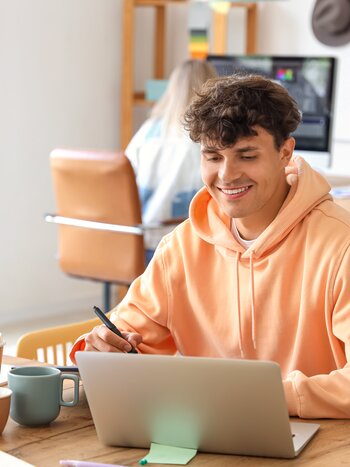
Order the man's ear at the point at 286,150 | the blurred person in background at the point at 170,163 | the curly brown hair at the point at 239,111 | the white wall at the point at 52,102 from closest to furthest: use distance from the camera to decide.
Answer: the curly brown hair at the point at 239,111 → the man's ear at the point at 286,150 → the blurred person in background at the point at 170,163 → the white wall at the point at 52,102

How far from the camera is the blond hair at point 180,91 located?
417cm

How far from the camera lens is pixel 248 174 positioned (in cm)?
173

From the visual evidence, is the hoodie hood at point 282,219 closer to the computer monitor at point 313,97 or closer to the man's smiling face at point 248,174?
the man's smiling face at point 248,174

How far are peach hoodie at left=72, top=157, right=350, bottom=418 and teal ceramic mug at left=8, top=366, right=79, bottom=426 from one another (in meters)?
0.25

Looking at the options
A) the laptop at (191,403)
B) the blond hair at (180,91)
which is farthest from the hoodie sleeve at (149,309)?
the blond hair at (180,91)

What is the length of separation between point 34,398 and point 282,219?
554mm

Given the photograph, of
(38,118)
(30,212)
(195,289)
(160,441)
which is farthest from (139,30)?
(160,441)

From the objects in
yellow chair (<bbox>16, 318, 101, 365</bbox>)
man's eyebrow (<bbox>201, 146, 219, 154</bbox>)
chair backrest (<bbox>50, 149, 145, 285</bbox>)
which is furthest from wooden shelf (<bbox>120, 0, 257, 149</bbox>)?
man's eyebrow (<bbox>201, 146, 219, 154</bbox>)

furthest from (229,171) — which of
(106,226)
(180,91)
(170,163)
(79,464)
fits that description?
(180,91)

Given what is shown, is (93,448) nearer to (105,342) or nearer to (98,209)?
(105,342)

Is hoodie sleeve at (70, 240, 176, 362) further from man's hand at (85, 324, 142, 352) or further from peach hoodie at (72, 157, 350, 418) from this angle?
man's hand at (85, 324, 142, 352)

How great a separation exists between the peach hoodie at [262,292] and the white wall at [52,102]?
3.09 metres

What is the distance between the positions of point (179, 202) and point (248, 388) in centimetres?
287

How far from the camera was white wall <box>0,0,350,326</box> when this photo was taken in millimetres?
4865
